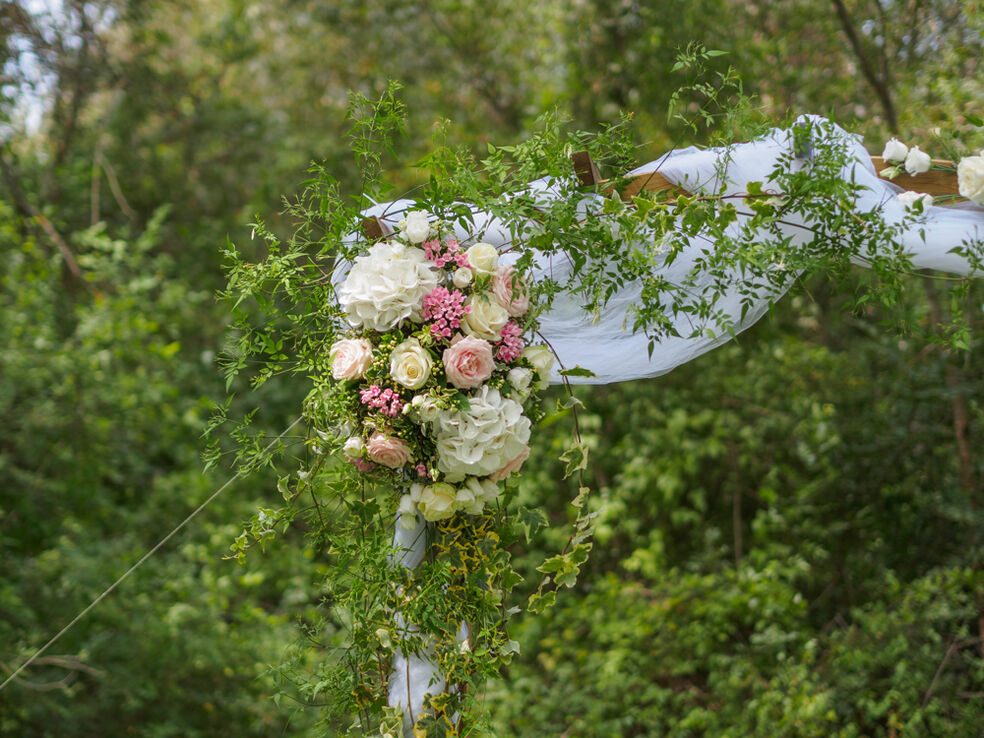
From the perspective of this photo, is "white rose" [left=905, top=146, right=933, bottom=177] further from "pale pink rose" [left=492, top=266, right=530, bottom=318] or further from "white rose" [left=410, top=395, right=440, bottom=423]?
"white rose" [left=410, top=395, right=440, bottom=423]

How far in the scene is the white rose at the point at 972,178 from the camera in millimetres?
1416

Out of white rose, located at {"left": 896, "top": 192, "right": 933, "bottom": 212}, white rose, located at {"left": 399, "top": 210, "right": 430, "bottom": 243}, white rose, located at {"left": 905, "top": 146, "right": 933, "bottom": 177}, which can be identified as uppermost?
white rose, located at {"left": 905, "top": 146, "right": 933, "bottom": 177}

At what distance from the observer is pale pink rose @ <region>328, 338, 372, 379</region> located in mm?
1373

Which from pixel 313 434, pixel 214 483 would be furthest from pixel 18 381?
pixel 313 434

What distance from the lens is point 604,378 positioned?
1.69m

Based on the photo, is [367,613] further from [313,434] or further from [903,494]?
[903,494]

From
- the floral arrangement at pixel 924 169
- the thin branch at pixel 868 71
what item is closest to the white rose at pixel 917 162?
the floral arrangement at pixel 924 169

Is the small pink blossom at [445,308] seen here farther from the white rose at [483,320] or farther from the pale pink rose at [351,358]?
the pale pink rose at [351,358]

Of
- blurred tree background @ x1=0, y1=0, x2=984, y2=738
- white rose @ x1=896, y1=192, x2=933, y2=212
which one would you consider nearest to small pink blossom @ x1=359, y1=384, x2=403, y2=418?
white rose @ x1=896, y1=192, x2=933, y2=212

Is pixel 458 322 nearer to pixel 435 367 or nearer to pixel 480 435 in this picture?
pixel 435 367

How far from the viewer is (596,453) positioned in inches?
158

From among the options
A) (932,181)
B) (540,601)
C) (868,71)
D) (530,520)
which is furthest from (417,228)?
(868,71)

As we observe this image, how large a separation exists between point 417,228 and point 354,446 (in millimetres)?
384

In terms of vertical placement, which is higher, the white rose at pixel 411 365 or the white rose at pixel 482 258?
the white rose at pixel 482 258
